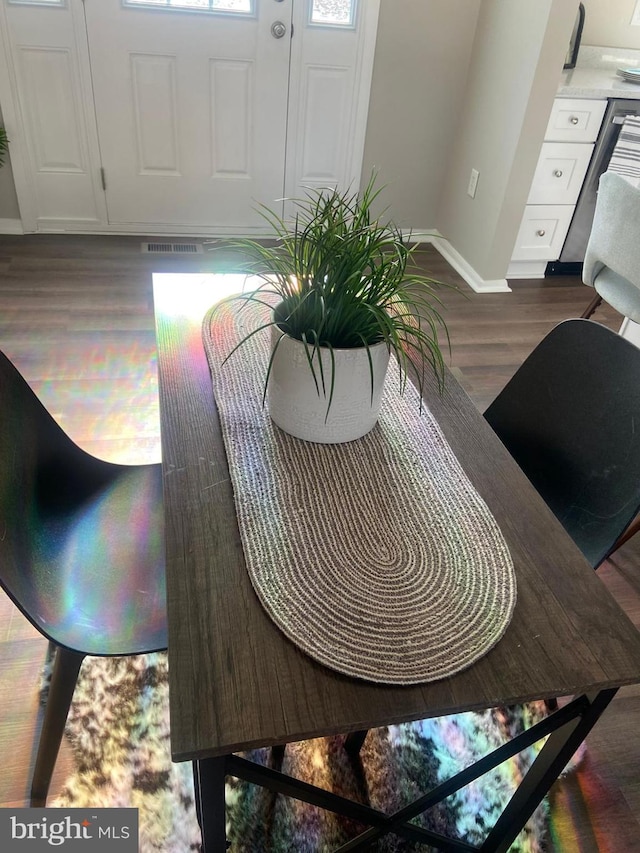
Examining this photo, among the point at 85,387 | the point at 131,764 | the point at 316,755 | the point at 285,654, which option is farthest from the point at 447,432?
the point at 85,387

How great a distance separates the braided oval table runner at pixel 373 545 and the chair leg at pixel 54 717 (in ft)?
1.34

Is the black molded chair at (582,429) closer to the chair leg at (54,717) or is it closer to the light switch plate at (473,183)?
the chair leg at (54,717)

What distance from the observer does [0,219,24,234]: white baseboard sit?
3.36 metres

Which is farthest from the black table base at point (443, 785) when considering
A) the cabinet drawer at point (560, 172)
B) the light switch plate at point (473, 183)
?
the light switch plate at point (473, 183)

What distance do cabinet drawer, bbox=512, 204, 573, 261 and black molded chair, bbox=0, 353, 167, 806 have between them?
102 inches

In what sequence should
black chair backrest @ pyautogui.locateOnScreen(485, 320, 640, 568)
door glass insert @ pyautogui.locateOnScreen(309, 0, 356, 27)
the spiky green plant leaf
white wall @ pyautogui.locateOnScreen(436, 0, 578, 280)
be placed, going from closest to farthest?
1. the spiky green plant leaf
2. black chair backrest @ pyautogui.locateOnScreen(485, 320, 640, 568)
3. white wall @ pyautogui.locateOnScreen(436, 0, 578, 280)
4. door glass insert @ pyautogui.locateOnScreen(309, 0, 356, 27)

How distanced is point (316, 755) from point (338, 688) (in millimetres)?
724

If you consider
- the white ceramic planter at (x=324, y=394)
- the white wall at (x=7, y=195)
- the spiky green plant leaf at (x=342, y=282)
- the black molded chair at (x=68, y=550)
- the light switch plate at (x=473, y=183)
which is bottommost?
the white wall at (x=7, y=195)

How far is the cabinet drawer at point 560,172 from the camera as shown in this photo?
307cm

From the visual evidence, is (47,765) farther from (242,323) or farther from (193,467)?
(242,323)

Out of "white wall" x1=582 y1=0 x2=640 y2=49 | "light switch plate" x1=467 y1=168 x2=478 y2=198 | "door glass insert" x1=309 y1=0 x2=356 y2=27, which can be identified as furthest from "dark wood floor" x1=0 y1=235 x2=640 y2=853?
"white wall" x1=582 y1=0 x2=640 y2=49

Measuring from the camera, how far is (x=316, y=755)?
4.32 ft

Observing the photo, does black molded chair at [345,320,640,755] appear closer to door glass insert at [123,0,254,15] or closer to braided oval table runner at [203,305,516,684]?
braided oval table runner at [203,305,516,684]

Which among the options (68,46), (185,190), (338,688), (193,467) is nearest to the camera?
(338,688)
